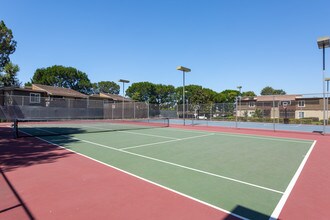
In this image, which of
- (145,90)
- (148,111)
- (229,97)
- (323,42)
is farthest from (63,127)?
(229,97)

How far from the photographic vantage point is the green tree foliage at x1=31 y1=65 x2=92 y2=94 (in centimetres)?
6475

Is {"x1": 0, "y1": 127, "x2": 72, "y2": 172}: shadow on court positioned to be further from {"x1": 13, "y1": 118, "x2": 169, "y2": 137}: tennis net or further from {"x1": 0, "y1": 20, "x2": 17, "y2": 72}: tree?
{"x1": 0, "y1": 20, "x2": 17, "y2": 72}: tree

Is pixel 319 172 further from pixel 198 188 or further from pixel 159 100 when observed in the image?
pixel 159 100

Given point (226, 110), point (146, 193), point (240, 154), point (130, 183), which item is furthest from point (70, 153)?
point (226, 110)

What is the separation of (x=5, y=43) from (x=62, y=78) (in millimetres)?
46929

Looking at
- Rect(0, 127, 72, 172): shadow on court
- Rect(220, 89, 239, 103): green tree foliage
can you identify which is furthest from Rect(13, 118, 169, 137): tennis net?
Rect(220, 89, 239, 103): green tree foliage

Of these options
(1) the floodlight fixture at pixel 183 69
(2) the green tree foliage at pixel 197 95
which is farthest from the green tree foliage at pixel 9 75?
(2) the green tree foliage at pixel 197 95

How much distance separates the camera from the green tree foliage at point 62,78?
212 ft

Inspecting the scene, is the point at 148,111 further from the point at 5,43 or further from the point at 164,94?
the point at 164,94

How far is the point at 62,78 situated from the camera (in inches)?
2640

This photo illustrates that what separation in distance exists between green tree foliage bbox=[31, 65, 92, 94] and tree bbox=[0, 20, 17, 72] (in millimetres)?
43344

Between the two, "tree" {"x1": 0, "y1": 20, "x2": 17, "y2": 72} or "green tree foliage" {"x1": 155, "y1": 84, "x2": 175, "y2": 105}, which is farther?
"green tree foliage" {"x1": 155, "y1": 84, "x2": 175, "y2": 105}

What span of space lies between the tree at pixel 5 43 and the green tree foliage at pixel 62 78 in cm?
4334

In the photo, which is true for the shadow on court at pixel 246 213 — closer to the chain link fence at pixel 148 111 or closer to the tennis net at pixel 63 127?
the tennis net at pixel 63 127
